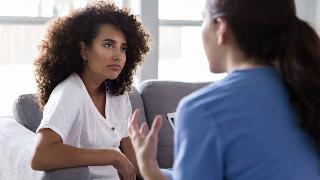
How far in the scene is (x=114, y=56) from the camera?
7.00ft

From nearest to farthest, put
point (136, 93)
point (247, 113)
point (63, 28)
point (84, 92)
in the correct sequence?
1. point (247, 113)
2. point (84, 92)
3. point (63, 28)
4. point (136, 93)

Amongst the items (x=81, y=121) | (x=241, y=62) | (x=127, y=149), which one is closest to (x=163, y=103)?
(x=127, y=149)

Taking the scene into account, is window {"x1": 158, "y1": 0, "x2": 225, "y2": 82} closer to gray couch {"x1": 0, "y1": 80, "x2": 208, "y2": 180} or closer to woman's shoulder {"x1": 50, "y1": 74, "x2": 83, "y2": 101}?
gray couch {"x1": 0, "y1": 80, "x2": 208, "y2": 180}

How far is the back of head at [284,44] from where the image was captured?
0.99 metres

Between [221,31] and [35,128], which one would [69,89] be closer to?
[35,128]

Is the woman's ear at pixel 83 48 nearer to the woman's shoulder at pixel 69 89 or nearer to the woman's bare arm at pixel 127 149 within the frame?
the woman's shoulder at pixel 69 89

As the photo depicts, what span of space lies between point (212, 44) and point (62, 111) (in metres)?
0.96

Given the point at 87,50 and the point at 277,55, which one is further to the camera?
the point at 87,50

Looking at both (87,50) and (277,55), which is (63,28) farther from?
(277,55)

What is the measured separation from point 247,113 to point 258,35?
0.17m

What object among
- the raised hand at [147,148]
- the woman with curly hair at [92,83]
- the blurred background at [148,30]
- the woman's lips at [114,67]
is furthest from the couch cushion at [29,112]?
the raised hand at [147,148]

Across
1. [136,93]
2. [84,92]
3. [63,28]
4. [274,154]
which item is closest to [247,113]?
[274,154]

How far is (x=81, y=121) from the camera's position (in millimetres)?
1994

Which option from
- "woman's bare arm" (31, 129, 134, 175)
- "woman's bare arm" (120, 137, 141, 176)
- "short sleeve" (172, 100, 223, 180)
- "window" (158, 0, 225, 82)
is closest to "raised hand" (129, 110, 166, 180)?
"short sleeve" (172, 100, 223, 180)
